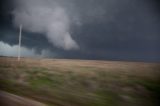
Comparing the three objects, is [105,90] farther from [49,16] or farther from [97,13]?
[49,16]

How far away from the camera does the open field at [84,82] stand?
2.30 meters

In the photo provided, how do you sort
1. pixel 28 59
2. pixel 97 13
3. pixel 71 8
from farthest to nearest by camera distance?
pixel 28 59, pixel 71 8, pixel 97 13

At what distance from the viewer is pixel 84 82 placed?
8.43 feet

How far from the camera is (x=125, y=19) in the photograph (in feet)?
8.14

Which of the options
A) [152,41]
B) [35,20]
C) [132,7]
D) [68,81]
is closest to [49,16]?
[35,20]

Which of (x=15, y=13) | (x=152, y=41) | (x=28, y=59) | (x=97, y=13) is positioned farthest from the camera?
(x=15, y=13)

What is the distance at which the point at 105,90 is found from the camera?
7.91 feet

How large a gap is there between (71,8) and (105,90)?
988 mm

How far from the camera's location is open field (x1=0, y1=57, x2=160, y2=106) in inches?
90.5

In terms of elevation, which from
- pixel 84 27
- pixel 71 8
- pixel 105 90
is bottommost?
pixel 105 90

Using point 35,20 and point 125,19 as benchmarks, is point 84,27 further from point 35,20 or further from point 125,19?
point 35,20

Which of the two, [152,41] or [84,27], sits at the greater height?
[84,27]

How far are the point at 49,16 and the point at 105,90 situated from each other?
3.63ft

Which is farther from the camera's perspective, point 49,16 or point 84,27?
point 49,16
